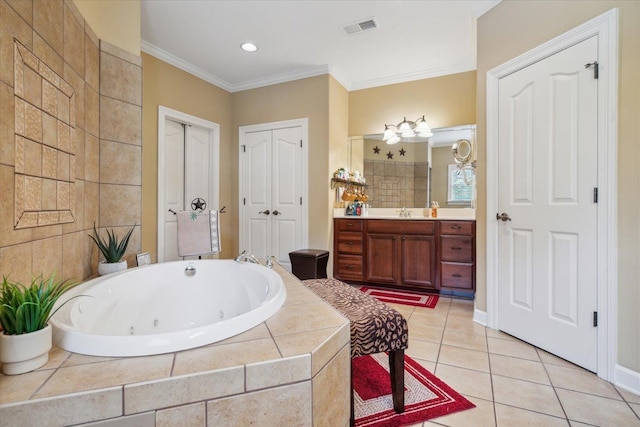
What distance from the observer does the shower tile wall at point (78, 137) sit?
45.7 inches

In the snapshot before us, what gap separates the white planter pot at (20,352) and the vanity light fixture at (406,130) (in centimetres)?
371

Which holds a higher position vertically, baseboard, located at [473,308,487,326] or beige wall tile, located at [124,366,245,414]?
→ beige wall tile, located at [124,366,245,414]

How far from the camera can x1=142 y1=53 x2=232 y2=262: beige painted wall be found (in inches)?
123

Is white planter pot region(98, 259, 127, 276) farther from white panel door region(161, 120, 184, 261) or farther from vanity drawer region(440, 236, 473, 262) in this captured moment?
vanity drawer region(440, 236, 473, 262)

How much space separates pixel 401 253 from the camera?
3.44 m

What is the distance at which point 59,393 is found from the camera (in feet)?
2.40

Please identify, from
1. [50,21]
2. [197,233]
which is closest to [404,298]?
[197,233]

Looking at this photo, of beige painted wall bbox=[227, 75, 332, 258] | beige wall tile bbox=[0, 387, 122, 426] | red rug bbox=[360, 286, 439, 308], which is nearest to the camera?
beige wall tile bbox=[0, 387, 122, 426]

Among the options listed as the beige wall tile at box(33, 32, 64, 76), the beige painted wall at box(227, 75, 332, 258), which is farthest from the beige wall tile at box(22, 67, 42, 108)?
the beige painted wall at box(227, 75, 332, 258)

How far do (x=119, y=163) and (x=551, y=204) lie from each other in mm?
2784

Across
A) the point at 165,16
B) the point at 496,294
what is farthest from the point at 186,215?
the point at 496,294

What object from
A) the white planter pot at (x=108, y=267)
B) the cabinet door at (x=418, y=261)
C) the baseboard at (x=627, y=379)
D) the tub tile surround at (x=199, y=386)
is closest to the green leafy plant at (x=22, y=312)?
the tub tile surround at (x=199, y=386)

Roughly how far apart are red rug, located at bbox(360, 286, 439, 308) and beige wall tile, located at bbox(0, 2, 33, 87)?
2.95m

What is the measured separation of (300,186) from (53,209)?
2.59 meters
